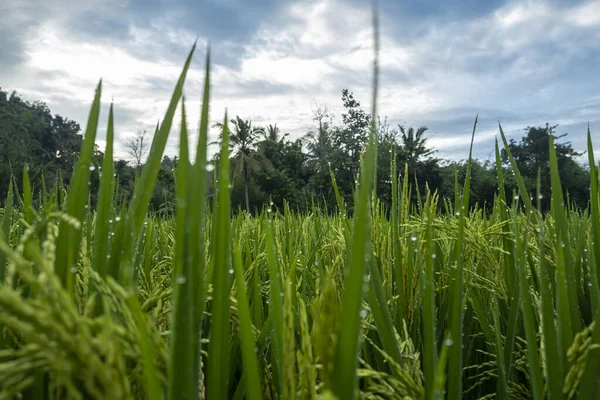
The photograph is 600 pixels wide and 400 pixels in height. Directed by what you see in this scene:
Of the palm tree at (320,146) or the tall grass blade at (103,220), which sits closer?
the tall grass blade at (103,220)

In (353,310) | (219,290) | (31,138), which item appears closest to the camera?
(353,310)

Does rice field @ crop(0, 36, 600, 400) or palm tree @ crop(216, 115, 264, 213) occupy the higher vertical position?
palm tree @ crop(216, 115, 264, 213)

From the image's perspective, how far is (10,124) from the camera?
3775cm

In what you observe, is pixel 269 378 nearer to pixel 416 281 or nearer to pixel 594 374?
pixel 416 281

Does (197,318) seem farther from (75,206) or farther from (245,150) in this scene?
(245,150)

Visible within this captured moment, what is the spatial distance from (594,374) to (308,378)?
0.48 meters

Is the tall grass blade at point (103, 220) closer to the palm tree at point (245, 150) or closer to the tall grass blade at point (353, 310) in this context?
the tall grass blade at point (353, 310)

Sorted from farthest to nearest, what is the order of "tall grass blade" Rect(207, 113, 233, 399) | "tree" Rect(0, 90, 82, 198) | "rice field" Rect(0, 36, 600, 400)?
1. "tree" Rect(0, 90, 82, 198)
2. "tall grass blade" Rect(207, 113, 233, 399)
3. "rice field" Rect(0, 36, 600, 400)

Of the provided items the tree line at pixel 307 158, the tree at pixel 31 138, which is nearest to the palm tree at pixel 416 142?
the tree line at pixel 307 158

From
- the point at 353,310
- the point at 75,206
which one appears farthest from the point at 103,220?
the point at 353,310

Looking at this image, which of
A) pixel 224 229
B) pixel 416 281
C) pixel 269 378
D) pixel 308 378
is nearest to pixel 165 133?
pixel 224 229

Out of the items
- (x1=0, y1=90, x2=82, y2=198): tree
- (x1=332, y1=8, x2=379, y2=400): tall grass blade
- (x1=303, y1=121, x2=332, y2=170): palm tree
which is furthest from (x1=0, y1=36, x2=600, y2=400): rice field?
(x1=303, y1=121, x2=332, y2=170): palm tree

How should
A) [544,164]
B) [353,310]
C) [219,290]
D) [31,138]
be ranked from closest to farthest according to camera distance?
[353,310] → [219,290] → [31,138] → [544,164]

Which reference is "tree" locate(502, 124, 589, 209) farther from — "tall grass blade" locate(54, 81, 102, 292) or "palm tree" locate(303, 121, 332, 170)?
"tall grass blade" locate(54, 81, 102, 292)
